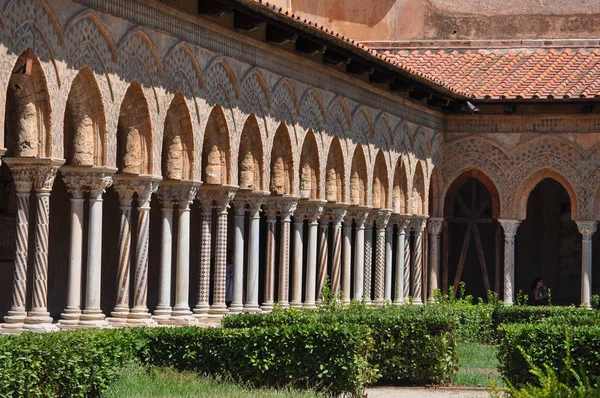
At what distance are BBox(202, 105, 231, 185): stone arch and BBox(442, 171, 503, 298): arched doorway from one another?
40.0ft

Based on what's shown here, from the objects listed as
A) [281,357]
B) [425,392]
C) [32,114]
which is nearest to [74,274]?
[32,114]

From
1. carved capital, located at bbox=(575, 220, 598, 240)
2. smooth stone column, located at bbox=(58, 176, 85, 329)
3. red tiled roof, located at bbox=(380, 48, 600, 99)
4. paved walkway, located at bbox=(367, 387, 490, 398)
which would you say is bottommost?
paved walkway, located at bbox=(367, 387, 490, 398)

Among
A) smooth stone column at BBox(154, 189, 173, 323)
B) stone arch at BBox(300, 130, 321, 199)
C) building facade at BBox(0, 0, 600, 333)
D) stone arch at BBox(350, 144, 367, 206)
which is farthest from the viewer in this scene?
stone arch at BBox(350, 144, 367, 206)

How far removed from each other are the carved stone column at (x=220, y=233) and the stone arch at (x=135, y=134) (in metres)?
2.94

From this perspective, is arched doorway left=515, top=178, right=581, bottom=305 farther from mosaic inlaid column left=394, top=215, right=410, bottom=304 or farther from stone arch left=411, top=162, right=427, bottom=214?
mosaic inlaid column left=394, top=215, right=410, bottom=304

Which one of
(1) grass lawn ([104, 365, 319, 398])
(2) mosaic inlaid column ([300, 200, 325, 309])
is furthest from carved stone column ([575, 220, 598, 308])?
(1) grass lawn ([104, 365, 319, 398])

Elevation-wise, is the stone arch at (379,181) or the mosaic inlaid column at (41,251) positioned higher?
the stone arch at (379,181)

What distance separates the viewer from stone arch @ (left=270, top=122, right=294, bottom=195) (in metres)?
24.5

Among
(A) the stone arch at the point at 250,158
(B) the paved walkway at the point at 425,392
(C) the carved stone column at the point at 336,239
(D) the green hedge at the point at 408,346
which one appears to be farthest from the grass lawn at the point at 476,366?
(A) the stone arch at the point at 250,158

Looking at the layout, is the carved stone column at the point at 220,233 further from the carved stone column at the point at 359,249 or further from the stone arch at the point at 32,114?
the carved stone column at the point at 359,249

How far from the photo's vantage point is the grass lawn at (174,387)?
45.4 ft

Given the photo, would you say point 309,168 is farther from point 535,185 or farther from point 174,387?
point 174,387

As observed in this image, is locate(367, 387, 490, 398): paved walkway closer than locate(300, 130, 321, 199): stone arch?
Yes

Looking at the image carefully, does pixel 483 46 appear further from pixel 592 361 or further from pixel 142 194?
pixel 592 361
